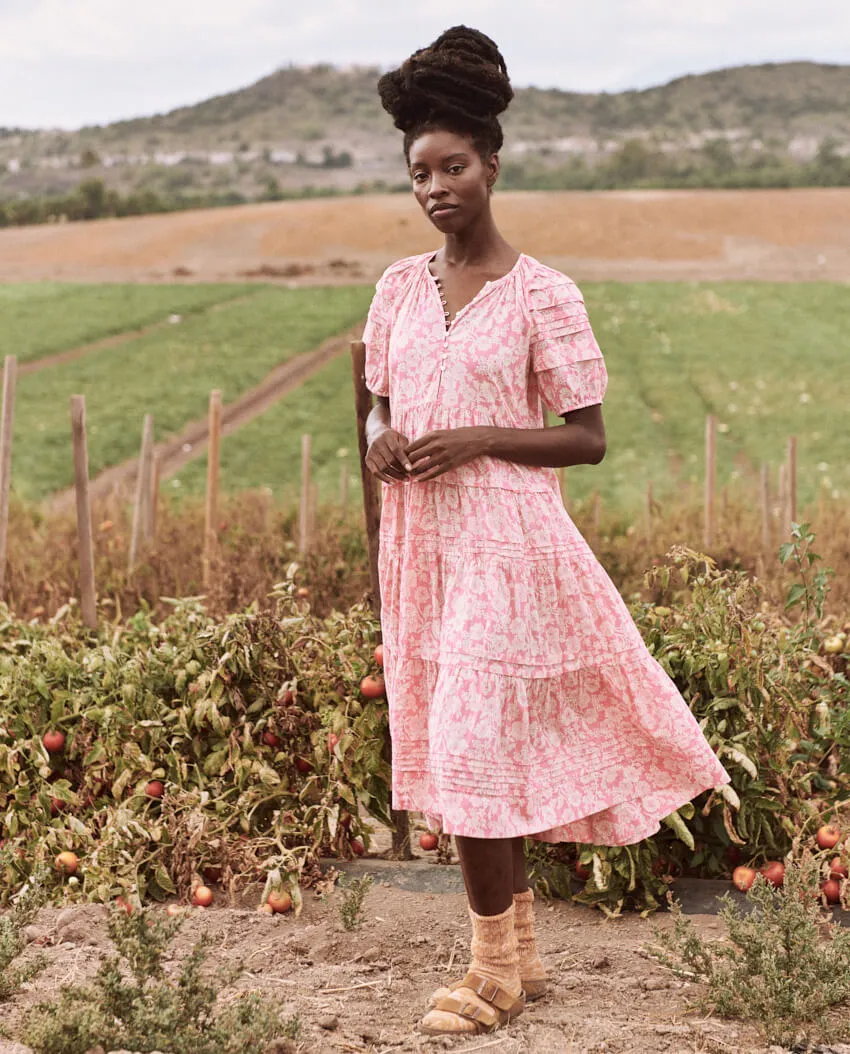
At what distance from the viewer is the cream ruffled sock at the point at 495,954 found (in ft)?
8.57

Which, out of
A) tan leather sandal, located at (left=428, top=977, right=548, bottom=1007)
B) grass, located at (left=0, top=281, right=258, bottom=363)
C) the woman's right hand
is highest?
the woman's right hand

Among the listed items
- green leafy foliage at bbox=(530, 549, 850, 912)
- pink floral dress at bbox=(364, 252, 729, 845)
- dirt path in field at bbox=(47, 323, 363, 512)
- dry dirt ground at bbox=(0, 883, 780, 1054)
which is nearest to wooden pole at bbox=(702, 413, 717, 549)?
green leafy foliage at bbox=(530, 549, 850, 912)

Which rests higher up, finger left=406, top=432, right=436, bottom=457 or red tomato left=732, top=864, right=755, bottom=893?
finger left=406, top=432, right=436, bottom=457

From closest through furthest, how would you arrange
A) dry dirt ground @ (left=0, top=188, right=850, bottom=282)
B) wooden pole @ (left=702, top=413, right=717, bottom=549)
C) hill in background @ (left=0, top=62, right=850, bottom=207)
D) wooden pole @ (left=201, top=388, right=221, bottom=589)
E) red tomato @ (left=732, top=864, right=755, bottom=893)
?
1. red tomato @ (left=732, top=864, right=755, bottom=893)
2. wooden pole @ (left=201, top=388, right=221, bottom=589)
3. wooden pole @ (left=702, top=413, right=717, bottom=549)
4. dry dirt ground @ (left=0, top=188, right=850, bottom=282)
5. hill in background @ (left=0, top=62, right=850, bottom=207)

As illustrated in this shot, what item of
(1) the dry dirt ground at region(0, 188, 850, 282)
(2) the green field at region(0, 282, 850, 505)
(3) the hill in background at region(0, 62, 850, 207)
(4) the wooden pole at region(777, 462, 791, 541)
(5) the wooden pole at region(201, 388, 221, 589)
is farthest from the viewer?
(3) the hill in background at region(0, 62, 850, 207)

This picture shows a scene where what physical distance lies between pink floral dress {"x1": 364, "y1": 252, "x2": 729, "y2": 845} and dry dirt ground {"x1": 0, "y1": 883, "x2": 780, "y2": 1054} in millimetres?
394

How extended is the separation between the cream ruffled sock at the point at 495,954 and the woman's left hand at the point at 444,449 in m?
0.94

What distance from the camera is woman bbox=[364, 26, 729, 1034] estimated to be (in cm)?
255

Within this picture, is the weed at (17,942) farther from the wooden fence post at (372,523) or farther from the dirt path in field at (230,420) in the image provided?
the dirt path in field at (230,420)

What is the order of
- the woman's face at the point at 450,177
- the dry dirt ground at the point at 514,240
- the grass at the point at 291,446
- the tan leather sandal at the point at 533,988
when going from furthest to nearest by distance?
the dry dirt ground at the point at 514,240, the grass at the point at 291,446, the tan leather sandal at the point at 533,988, the woman's face at the point at 450,177

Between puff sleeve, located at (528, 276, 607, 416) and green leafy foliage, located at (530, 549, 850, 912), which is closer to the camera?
puff sleeve, located at (528, 276, 607, 416)

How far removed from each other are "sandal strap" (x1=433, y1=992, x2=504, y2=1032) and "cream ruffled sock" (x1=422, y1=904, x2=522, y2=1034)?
0.01 meters

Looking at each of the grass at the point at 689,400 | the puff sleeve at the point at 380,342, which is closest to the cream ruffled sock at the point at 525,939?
the puff sleeve at the point at 380,342

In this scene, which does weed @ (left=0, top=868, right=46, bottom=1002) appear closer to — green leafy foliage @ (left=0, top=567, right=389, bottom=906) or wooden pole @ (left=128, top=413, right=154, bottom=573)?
green leafy foliage @ (left=0, top=567, right=389, bottom=906)
